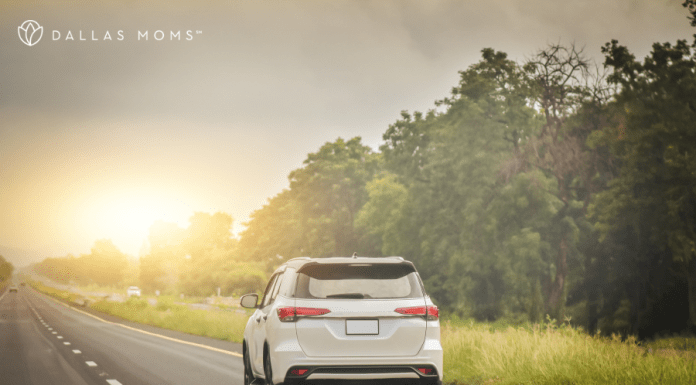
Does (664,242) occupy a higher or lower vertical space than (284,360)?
higher

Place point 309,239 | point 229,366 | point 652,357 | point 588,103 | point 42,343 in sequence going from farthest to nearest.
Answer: point 309,239, point 588,103, point 42,343, point 229,366, point 652,357

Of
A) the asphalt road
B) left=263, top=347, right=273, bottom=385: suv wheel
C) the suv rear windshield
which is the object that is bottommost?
the asphalt road

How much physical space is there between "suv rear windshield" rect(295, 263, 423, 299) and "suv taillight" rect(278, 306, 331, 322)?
0.16 meters

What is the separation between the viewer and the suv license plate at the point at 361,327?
7.46 metres

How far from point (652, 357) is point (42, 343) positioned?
786 inches

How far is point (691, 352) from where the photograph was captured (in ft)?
92.8

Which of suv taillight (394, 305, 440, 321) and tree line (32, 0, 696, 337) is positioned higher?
tree line (32, 0, 696, 337)

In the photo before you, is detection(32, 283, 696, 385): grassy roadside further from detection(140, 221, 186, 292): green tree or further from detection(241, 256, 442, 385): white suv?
detection(140, 221, 186, 292): green tree

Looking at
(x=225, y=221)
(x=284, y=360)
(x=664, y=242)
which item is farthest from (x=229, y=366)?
(x=225, y=221)

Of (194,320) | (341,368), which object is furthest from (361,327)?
(194,320)

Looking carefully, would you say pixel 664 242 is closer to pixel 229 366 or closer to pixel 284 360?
pixel 229 366

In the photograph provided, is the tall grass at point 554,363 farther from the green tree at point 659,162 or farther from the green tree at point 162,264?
the green tree at point 162,264

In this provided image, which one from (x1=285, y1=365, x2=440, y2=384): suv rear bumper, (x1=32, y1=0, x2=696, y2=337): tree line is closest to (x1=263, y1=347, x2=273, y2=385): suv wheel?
(x1=285, y1=365, x2=440, y2=384): suv rear bumper

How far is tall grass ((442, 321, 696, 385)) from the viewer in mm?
8695
